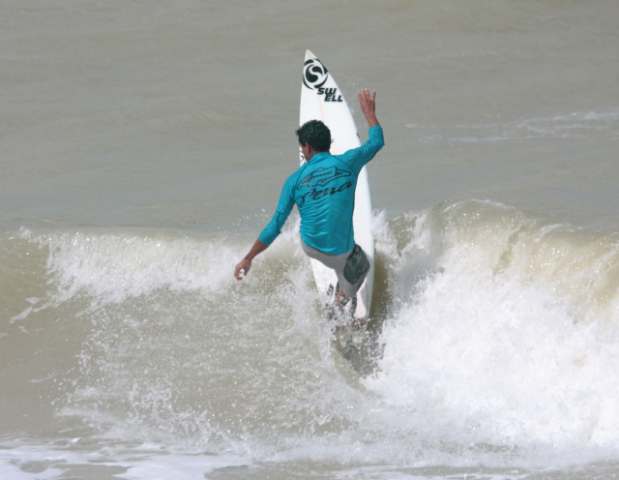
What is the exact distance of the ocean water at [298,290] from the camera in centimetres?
655

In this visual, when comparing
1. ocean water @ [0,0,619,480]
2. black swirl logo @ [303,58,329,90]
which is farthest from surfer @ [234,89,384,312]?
black swirl logo @ [303,58,329,90]

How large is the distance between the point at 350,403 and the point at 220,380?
1007 millimetres

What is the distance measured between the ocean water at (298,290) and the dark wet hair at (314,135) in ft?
5.54

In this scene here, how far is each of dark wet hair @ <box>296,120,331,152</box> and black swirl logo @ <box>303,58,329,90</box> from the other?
2.29 meters

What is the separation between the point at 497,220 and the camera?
8.14 meters

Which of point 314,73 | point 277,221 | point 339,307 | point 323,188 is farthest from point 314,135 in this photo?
point 314,73

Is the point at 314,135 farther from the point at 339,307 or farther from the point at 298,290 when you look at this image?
the point at 298,290

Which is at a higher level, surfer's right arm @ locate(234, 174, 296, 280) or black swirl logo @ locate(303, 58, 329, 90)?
black swirl logo @ locate(303, 58, 329, 90)

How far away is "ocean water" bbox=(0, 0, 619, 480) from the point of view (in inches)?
258

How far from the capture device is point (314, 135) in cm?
646

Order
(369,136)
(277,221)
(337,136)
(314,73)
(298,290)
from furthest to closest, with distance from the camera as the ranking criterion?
1. (314,73)
2. (337,136)
3. (298,290)
4. (277,221)
5. (369,136)

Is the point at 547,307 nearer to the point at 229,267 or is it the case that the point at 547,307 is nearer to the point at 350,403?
the point at 350,403

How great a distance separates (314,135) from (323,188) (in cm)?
32

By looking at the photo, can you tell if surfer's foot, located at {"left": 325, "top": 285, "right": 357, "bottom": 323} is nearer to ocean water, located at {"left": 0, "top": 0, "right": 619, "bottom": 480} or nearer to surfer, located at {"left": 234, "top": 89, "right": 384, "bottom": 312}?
ocean water, located at {"left": 0, "top": 0, "right": 619, "bottom": 480}
